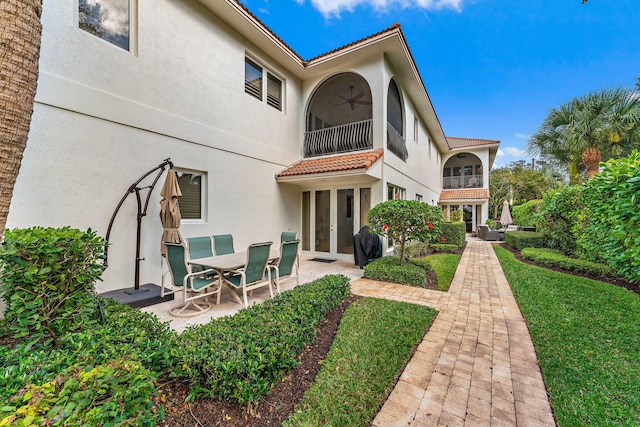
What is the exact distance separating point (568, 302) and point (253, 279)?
21.1 ft

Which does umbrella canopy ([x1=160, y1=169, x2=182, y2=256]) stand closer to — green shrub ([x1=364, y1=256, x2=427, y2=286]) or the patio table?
the patio table

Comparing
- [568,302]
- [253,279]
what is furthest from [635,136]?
[253,279]

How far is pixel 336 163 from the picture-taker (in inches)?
346

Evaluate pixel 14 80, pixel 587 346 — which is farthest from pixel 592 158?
pixel 14 80

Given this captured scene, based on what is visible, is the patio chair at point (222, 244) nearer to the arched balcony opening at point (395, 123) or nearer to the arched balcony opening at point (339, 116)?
the arched balcony opening at point (339, 116)

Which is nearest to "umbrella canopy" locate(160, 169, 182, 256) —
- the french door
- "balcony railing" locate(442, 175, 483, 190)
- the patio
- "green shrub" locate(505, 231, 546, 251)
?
the patio

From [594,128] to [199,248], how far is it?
1778cm

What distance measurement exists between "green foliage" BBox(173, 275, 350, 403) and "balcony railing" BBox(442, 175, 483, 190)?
24.6 meters

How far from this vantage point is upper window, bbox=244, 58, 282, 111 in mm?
8398

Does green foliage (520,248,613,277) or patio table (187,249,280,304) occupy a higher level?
patio table (187,249,280,304)

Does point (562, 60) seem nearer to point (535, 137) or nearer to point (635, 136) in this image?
point (535, 137)

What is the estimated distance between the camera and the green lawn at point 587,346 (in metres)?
2.47

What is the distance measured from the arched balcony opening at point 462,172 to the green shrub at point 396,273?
20.1 metres

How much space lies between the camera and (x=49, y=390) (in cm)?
146
